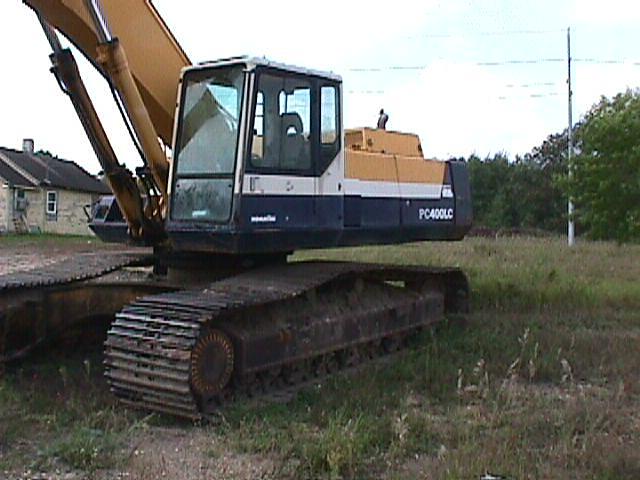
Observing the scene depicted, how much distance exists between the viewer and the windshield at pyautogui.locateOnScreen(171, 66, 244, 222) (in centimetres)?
751

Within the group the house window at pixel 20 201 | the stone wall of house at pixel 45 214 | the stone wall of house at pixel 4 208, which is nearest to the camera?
the stone wall of house at pixel 4 208

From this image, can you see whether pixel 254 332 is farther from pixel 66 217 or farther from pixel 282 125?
pixel 66 217

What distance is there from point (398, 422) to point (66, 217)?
41.9 metres

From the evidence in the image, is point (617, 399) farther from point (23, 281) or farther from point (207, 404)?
point (23, 281)

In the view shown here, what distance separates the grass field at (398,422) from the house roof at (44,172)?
117 ft

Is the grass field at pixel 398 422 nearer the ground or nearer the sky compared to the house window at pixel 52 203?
nearer the ground


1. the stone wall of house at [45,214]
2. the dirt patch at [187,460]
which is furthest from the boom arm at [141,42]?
the stone wall of house at [45,214]

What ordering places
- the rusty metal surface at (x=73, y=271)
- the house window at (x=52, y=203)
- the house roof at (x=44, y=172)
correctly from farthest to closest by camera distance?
the house window at (x=52, y=203)
the house roof at (x=44, y=172)
the rusty metal surface at (x=73, y=271)

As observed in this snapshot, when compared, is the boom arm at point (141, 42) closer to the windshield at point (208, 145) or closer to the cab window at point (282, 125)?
the windshield at point (208, 145)

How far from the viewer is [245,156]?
745 centimetres

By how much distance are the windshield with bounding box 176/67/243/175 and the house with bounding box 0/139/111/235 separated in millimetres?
35788

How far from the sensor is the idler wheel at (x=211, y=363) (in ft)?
21.9

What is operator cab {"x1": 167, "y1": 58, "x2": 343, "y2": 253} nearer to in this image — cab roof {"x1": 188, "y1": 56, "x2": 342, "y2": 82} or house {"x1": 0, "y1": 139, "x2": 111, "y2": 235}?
cab roof {"x1": 188, "y1": 56, "x2": 342, "y2": 82}

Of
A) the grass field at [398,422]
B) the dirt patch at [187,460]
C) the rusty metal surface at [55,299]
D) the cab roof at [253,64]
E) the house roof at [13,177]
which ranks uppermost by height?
the house roof at [13,177]
